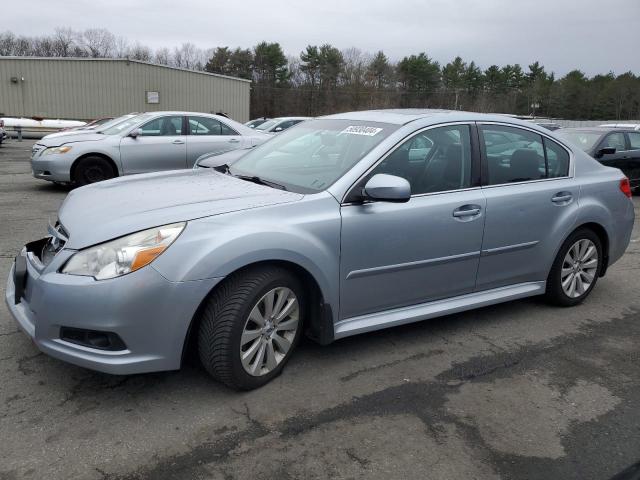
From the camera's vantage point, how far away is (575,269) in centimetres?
468

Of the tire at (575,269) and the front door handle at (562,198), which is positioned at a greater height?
the front door handle at (562,198)

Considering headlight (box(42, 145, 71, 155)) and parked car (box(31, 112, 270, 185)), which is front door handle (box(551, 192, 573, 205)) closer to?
parked car (box(31, 112, 270, 185))

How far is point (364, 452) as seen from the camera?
2.63 metres

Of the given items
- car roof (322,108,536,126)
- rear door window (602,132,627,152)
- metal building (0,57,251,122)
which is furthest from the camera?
metal building (0,57,251,122)

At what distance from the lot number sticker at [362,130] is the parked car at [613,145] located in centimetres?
854

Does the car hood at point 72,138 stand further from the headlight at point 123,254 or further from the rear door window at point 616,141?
the rear door window at point 616,141

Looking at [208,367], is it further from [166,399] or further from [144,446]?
[144,446]

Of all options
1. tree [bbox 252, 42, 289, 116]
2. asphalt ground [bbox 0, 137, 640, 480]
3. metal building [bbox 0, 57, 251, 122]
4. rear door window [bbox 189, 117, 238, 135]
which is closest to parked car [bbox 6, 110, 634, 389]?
asphalt ground [bbox 0, 137, 640, 480]

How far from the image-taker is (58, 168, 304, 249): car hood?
2898 millimetres

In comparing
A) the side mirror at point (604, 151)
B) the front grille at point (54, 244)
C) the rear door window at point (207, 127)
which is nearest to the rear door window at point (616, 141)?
the side mirror at point (604, 151)

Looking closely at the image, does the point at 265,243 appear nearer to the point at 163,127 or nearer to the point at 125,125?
the point at 163,127

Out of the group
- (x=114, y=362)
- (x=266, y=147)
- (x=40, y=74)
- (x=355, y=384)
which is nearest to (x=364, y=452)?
(x=355, y=384)

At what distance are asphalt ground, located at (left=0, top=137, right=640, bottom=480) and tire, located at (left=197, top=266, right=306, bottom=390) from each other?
0.49 feet

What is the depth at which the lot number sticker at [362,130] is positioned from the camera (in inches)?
150
